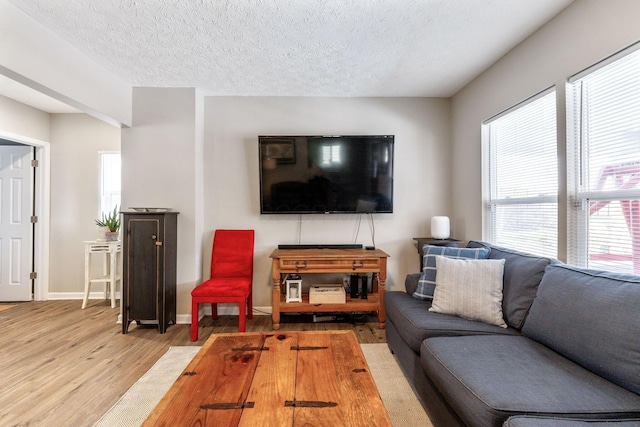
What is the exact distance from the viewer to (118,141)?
157 inches

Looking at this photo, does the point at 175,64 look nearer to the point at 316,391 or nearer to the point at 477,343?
the point at 316,391

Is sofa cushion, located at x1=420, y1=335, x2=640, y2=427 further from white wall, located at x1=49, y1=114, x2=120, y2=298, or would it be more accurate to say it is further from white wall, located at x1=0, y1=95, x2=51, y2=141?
white wall, located at x1=0, y1=95, x2=51, y2=141

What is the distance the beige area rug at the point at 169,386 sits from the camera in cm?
166

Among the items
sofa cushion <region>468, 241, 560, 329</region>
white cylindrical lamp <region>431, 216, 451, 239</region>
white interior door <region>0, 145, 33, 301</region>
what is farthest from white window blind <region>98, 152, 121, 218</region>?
sofa cushion <region>468, 241, 560, 329</region>

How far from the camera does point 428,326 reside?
179cm

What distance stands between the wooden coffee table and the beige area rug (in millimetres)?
563

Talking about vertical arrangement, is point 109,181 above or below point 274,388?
above

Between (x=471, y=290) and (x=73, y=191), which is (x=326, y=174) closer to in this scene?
(x=471, y=290)

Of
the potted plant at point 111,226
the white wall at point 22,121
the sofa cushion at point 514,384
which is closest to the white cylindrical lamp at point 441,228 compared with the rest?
the sofa cushion at point 514,384

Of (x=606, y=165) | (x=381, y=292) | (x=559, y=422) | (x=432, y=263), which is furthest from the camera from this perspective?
(x=381, y=292)

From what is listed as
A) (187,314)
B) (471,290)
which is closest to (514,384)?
(471,290)

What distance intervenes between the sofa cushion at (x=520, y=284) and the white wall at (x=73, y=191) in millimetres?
4697

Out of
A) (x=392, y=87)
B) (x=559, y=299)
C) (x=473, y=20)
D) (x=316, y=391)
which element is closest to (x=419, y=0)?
(x=473, y=20)

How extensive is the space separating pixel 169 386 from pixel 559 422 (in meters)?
2.16
